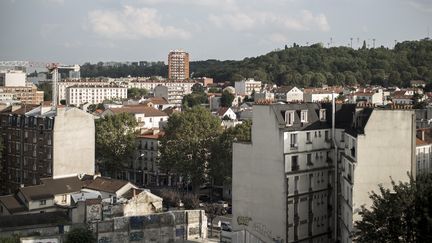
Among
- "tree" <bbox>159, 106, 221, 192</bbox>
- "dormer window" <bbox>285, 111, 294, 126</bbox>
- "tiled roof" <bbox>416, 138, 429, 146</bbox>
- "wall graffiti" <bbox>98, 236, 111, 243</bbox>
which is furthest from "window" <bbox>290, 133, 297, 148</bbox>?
"tree" <bbox>159, 106, 221, 192</bbox>

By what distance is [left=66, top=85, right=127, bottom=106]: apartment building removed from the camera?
6496 inches

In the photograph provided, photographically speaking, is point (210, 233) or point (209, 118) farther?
point (209, 118)

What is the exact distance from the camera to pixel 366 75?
177m

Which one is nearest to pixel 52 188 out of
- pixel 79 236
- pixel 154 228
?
pixel 154 228

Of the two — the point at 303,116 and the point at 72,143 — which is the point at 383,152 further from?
the point at 72,143

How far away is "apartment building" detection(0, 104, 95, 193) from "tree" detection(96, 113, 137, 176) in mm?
8305

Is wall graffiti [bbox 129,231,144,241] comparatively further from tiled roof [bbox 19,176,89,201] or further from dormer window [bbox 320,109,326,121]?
dormer window [bbox 320,109,326,121]

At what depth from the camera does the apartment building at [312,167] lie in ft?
102

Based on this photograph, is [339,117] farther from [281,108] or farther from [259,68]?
[259,68]

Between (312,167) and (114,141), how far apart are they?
3348 cm

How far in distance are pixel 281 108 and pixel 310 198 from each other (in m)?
4.73

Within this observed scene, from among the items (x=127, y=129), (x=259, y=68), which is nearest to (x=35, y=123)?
(x=127, y=129)

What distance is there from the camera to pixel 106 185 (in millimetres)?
45531

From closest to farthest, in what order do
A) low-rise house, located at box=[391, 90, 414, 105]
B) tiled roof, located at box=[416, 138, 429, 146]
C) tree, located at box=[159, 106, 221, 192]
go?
tiled roof, located at box=[416, 138, 429, 146] < tree, located at box=[159, 106, 221, 192] < low-rise house, located at box=[391, 90, 414, 105]
